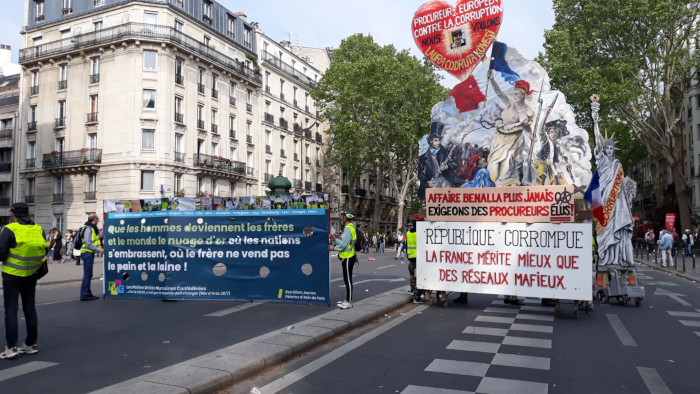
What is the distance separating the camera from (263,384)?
5332mm

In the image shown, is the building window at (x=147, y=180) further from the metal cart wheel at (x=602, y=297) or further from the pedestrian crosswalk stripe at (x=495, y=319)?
the pedestrian crosswalk stripe at (x=495, y=319)

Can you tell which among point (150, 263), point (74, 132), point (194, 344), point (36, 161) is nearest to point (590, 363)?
point (194, 344)

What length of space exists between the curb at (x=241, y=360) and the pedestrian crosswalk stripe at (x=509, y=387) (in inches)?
90.9

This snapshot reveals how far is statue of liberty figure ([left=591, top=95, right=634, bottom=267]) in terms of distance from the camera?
11.4 m

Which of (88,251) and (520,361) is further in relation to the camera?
(88,251)

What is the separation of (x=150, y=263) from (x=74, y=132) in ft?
104

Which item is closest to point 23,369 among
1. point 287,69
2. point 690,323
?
point 690,323

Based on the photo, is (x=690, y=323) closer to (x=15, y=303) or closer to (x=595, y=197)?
(x=595, y=197)

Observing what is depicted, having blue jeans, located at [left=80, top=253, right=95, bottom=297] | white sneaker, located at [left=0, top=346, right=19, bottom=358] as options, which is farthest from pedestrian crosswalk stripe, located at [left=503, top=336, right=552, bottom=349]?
blue jeans, located at [left=80, top=253, right=95, bottom=297]

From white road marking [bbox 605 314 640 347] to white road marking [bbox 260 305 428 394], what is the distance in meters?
3.28

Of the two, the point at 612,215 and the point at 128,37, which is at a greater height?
the point at 128,37

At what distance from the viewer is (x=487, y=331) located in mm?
7984

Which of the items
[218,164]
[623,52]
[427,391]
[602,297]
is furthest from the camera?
[218,164]

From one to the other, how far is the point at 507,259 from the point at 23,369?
760 centimetres
